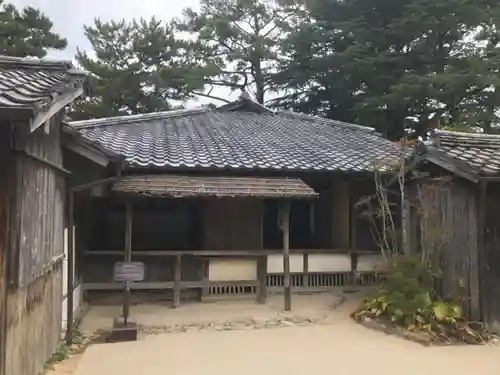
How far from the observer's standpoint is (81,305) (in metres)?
10.1

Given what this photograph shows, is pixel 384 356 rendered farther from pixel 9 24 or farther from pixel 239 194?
pixel 9 24

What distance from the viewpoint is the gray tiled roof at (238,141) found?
37.9 feet

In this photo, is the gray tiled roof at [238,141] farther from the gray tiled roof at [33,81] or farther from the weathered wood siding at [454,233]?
the gray tiled roof at [33,81]

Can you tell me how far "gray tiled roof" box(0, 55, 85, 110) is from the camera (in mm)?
3983

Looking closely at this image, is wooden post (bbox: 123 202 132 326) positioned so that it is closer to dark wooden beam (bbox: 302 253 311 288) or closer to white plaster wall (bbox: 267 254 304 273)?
white plaster wall (bbox: 267 254 304 273)

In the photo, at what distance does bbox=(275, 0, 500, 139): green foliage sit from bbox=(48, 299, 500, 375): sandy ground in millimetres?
13544

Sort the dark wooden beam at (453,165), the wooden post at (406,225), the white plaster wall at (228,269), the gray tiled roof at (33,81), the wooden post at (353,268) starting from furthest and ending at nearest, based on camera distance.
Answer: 1. the wooden post at (353,268)
2. the white plaster wall at (228,269)
3. the wooden post at (406,225)
4. the dark wooden beam at (453,165)
5. the gray tiled roof at (33,81)

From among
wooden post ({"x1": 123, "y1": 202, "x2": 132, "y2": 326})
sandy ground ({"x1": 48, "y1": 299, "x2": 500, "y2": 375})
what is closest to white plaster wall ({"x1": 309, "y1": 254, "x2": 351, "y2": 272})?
sandy ground ({"x1": 48, "y1": 299, "x2": 500, "y2": 375})

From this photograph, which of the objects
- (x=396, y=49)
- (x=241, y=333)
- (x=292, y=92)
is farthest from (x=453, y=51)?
(x=241, y=333)

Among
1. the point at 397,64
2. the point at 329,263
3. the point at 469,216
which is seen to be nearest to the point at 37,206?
the point at 469,216

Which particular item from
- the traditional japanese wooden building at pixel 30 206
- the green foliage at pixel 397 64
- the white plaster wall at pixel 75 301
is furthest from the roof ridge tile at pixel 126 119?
the green foliage at pixel 397 64

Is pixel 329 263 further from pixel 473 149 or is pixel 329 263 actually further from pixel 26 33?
pixel 26 33

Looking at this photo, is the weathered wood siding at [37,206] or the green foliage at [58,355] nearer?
the weathered wood siding at [37,206]

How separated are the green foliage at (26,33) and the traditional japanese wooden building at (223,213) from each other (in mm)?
10894
